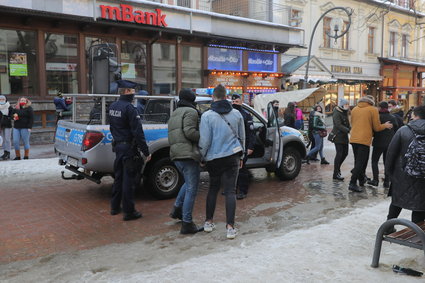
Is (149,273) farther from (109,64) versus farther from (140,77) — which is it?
(140,77)

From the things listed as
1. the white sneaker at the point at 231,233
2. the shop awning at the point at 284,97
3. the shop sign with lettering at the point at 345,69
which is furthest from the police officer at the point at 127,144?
the shop sign with lettering at the point at 345,69

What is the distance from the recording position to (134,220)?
19.7 ft

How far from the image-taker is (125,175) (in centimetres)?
591

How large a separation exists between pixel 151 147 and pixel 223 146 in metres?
2.18

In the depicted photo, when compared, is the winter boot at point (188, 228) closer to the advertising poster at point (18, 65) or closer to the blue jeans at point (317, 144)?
the blue jeans at point (317, 144)

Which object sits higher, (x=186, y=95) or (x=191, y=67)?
(x=191, y=67)

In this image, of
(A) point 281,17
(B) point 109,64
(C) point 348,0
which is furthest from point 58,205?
(C) point 348,0

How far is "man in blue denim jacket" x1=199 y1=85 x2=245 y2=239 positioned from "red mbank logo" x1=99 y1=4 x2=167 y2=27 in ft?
39.3

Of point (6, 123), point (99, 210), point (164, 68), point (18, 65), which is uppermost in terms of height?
point (164, 68)

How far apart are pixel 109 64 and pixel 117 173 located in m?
5.14

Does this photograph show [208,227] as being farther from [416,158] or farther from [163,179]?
[416,158]

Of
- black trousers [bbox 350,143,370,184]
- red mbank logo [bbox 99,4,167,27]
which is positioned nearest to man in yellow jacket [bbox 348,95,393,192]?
black trousers [bbox 350,143,370,184]

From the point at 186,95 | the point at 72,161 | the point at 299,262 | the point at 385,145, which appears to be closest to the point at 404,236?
the point at 299,262

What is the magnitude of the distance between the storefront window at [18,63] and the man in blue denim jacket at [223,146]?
11.4 m
